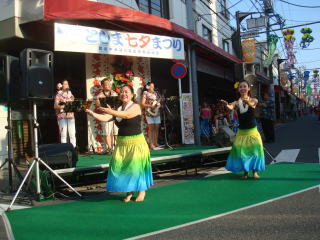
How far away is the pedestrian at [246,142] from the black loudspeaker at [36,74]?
3.24 metres

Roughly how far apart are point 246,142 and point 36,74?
13.0 ft

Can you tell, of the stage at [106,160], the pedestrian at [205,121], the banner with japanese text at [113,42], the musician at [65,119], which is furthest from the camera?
the pedestrian at [205,121]

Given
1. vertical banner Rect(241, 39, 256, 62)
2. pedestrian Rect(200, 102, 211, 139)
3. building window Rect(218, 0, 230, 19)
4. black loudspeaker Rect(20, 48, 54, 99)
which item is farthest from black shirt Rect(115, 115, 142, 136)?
building window Rect(218, 0, 230, 19)

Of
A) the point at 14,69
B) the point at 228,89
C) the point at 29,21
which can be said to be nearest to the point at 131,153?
the point at 14,69

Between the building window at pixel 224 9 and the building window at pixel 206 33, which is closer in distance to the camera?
the building window at pixel 206 33

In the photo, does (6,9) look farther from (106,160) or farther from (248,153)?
(248,153)

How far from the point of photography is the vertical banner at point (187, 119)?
1048 centimetres

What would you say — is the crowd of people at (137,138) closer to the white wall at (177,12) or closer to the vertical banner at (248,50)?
the white wall at (177,12)

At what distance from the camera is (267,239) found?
304 centimetres

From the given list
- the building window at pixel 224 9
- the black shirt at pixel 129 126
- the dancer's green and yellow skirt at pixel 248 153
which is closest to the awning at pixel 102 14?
the black shirt at pixel 129 126

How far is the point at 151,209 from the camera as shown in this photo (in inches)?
170

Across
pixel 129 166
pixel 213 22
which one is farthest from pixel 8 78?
pixel 213 22

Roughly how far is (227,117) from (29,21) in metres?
10.2

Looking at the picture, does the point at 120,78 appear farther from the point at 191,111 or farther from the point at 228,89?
the point at 228,89
